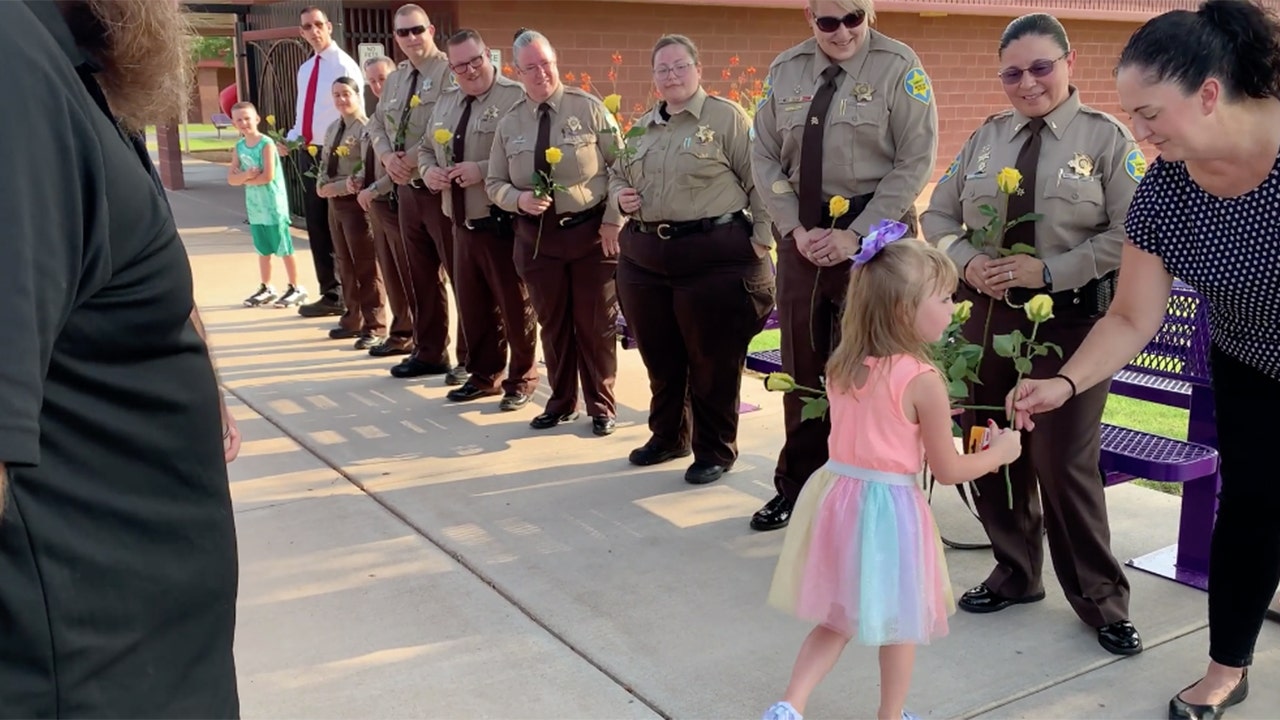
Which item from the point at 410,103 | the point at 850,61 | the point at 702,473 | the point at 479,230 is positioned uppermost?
the point at 850,61

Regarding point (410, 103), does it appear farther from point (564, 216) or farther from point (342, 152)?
point (564, 216)

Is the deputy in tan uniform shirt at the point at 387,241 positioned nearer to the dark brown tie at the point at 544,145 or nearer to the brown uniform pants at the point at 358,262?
the brown uniform pants at the point at 358,262

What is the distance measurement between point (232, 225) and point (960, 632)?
13297 millimetres

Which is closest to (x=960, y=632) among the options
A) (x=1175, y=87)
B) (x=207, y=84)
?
(x=1175, y=87)

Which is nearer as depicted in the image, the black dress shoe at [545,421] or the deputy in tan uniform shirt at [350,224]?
the black dress shoe at [545,421]

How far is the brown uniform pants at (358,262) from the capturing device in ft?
26.7

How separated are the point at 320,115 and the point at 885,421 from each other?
22.8ft

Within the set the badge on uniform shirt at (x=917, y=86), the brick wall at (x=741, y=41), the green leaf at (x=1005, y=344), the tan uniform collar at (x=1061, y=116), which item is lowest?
the green leaf at (x=1005, y=344)

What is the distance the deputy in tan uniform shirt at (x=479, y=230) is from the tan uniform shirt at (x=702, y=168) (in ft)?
5.10

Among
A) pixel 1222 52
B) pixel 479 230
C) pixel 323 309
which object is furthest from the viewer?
pixel 323 309

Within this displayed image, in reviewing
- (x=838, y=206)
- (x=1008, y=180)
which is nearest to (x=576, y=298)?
(x=838, y=206)

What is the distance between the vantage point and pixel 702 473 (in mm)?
5168

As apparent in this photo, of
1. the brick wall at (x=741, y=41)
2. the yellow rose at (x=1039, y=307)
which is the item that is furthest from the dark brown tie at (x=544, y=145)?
the brick wall at (x=741, y=41)

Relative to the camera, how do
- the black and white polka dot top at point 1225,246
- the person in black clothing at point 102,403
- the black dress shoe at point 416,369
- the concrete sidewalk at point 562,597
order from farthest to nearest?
the black dress shoe at point 416,369, the concrete sidewalk at point 562,597, the black and white polka dot top at point 1225,246, the person in black clothing at point 102,403
